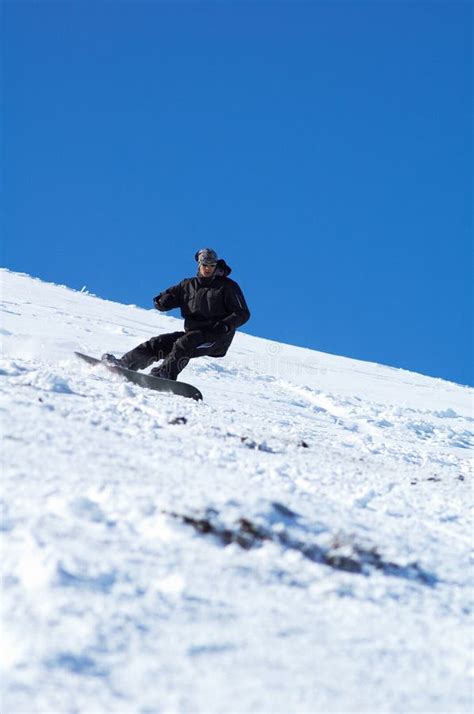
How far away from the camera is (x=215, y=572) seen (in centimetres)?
293

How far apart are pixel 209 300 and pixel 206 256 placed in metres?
0.53

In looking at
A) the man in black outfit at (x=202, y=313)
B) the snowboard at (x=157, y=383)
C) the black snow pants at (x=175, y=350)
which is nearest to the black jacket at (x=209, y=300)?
the man in black outfit at (x=202, y=313)

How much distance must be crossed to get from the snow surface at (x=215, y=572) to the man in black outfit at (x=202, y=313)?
12.2 ft

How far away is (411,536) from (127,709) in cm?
203

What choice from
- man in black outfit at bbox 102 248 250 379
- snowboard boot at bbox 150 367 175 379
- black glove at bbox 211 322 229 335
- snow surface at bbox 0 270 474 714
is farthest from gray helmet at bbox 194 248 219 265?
snow surface at bbox 0 270 474 714

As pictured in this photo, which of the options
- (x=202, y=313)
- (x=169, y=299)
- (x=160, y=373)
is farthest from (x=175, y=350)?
(x=169, y=299)

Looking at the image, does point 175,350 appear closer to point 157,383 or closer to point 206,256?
point 157,383

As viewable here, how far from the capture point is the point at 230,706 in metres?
2.23

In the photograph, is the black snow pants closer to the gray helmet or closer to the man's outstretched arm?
the man's outstretched arm

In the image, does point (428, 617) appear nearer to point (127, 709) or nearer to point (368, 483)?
point (127, 709)

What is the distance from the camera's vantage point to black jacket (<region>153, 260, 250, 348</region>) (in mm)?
9805

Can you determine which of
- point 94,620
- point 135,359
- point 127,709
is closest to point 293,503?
point 94,620

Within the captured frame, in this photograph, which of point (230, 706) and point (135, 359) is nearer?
point (230, 706)

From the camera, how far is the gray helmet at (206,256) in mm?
9680
